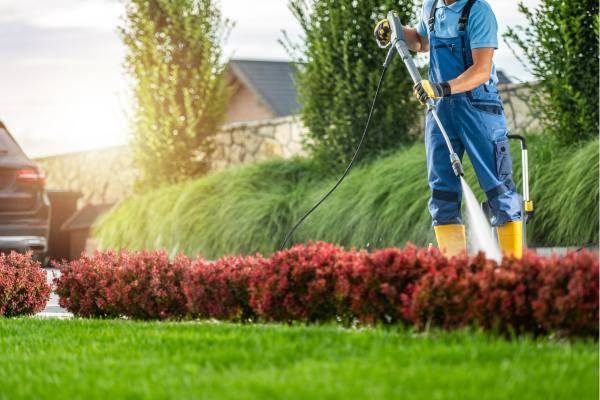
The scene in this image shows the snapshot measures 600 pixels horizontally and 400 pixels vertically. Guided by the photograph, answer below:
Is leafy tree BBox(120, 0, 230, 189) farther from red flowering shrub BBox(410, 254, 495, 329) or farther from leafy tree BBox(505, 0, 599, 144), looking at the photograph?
red flowering shrub BBox(410, 254, 495, 329)

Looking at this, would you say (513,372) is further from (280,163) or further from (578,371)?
(280,163)

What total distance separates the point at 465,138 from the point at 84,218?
12.4 m

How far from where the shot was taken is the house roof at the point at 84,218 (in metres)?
17.6

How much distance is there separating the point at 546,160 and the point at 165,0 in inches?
323

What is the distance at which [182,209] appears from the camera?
13.7 m

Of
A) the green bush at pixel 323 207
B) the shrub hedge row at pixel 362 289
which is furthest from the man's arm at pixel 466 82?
the green bush at pixel 323 207

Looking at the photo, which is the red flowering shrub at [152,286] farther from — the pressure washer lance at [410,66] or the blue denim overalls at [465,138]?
the pressure washer lance at [410,66]

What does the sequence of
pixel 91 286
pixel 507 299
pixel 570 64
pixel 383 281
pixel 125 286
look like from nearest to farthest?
pixel 507 299
pixel 383 281
pixel 125 286
pixel 91 286
pixel 570 64

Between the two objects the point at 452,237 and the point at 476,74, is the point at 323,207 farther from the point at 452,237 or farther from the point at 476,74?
the point at 476,74

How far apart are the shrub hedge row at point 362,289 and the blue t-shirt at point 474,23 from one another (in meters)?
1.46

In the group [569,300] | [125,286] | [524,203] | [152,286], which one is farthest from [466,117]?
[125,286]

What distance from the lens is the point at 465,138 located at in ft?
21.2

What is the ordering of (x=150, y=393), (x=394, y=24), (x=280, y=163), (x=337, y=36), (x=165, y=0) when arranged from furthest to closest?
1. (x=165, y=0)
2. (x=280, y=163)
3. (x=337, y=36)
4. (x=394, y=24)
5. (x=150, y=393)

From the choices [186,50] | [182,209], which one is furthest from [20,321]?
[186,50]
